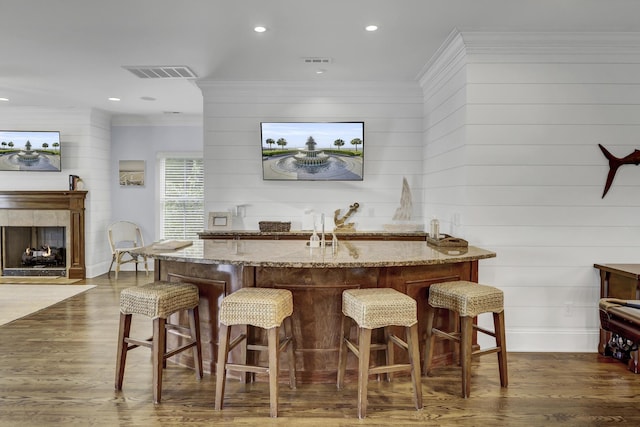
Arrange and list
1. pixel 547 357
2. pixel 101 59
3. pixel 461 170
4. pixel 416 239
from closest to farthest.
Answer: pixel 547 357 → pixel 461 170 → pixel 101 59 → pixel 416 239

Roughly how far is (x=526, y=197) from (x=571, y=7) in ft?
4.69

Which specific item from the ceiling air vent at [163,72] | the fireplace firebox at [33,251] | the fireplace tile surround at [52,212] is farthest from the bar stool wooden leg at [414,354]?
the fireplace firebox at [33,251]

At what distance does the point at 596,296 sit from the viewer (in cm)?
356

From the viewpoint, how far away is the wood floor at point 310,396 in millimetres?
2418

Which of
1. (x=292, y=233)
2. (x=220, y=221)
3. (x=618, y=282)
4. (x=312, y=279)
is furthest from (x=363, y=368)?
(x=220, y=221)

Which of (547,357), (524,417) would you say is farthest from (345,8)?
(547,357)

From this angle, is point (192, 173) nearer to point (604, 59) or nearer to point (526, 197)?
point (526, 197)

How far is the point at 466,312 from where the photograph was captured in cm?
266

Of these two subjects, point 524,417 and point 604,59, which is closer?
point 524,417

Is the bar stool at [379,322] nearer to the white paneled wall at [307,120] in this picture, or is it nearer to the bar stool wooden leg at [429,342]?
the bar stool wooden leg at [429,342]

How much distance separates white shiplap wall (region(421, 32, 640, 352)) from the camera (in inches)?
137

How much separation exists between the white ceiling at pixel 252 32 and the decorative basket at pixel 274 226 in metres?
1.65

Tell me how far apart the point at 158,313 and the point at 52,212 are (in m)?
5.09

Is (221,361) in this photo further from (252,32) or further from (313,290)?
(252,32)
